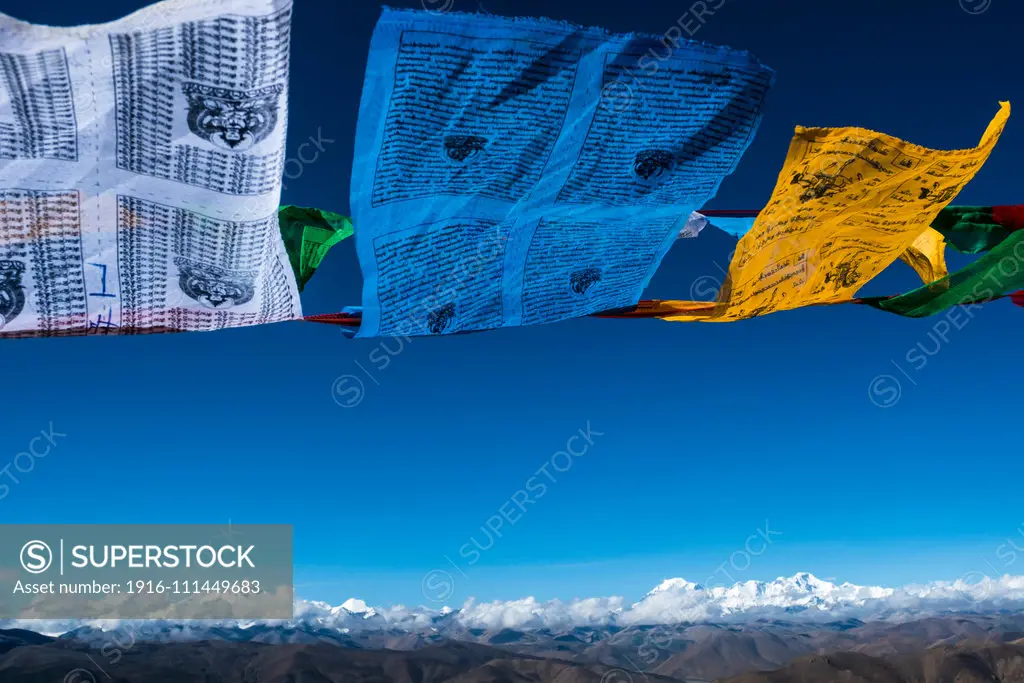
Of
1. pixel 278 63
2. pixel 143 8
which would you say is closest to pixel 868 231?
pixel 278 63

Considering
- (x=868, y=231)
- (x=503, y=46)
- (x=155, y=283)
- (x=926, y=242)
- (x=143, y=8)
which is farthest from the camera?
(x=926, y=242)

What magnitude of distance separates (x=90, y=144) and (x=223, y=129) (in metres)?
0.71

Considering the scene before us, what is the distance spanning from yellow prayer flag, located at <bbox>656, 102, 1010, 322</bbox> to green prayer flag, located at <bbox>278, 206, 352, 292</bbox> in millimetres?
2563

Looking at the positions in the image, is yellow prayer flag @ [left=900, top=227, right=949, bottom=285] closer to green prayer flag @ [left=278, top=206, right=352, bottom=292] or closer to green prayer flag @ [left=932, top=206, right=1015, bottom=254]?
green prayer flag @ [left=932, top=206, right=1015, bottom=254]

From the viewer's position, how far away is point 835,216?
5125 millimetres

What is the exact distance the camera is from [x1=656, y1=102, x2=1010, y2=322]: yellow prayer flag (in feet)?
15.5

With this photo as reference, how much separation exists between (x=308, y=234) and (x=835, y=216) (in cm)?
368

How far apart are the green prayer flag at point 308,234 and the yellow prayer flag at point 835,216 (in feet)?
8.41

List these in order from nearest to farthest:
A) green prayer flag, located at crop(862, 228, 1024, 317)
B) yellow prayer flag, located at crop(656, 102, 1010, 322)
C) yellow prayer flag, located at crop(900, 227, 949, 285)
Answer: yellow prayer flag, located at crop(656, 102, 1010, 322), green prayer flag, located at crop(862, 228, 1024, 317), yellow prayer flag, located at crop(900, 227, 949, 285)

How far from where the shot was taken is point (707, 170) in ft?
15.0

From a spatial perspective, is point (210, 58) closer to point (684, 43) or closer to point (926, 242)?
point (684, 43)

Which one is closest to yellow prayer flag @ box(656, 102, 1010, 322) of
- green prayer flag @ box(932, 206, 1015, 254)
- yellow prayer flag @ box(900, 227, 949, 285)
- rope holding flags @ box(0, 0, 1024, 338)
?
rope holding flags @ box(0, 0, 1024, 338)

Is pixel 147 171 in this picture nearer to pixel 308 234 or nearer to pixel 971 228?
pixel 308 234

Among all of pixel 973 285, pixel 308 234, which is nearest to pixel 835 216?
pixel 973 285
